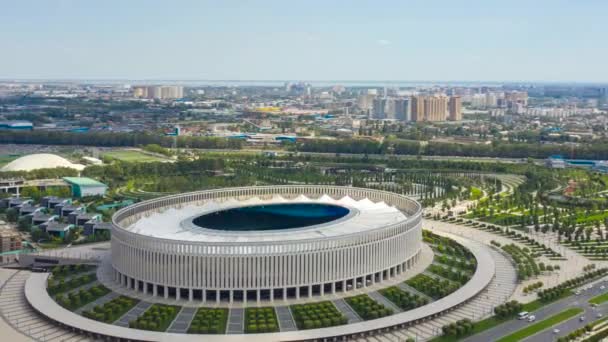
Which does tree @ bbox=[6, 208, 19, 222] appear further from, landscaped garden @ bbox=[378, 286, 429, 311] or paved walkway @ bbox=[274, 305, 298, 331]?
landscaped garden @ bbox=[378, 286, 429, 311]

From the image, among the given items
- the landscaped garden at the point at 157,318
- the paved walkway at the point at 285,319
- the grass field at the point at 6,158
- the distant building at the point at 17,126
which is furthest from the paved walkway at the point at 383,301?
the distant building at the point at 17,126

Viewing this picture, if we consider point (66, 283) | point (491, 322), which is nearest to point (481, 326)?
point (491, 322)

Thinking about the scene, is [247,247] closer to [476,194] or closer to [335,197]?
[335,197]

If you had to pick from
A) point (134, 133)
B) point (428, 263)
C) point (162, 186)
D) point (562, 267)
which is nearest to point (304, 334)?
point (428, 263)

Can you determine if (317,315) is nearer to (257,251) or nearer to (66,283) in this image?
(257,251)

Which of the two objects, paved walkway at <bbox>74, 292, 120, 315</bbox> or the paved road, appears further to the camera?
paved walkway at <bbox>74, 292, 120, 315</bbox>

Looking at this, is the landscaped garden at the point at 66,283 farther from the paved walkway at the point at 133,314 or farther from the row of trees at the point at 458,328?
the row of trees at the point at 458,328

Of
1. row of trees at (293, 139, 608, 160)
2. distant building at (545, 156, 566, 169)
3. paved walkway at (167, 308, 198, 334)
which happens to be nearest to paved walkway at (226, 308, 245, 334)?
paved walkway at (167, 308, 198, 334)
